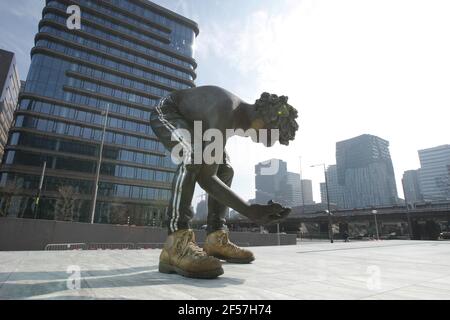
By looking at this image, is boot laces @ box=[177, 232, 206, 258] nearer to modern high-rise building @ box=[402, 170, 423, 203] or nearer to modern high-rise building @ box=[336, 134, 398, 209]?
modern high-rise building @ box=[336, 134, 398, 209]

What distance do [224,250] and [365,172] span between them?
423 ft

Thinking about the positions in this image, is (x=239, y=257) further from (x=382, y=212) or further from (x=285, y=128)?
(x=382, y=212)

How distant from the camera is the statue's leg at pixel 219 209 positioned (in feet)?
12.2

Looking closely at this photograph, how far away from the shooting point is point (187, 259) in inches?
93.2

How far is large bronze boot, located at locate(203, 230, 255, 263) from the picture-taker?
3.55m

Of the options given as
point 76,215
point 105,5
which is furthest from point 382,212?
point 105,5

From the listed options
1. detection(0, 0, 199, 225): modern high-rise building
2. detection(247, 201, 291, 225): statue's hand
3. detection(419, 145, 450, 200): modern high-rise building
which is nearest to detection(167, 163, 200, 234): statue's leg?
detection(247, 201, 291, 225): statue's hand

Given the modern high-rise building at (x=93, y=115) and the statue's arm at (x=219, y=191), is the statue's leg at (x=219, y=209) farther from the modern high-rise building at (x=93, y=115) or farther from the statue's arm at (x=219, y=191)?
the modern high-rise building at (x=93, y=115)

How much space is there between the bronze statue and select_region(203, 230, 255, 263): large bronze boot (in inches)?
0.5

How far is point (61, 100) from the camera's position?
55.5m

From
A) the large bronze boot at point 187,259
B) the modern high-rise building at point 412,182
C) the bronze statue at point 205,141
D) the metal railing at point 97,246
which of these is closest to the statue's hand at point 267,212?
the bronze statue at point 205,141

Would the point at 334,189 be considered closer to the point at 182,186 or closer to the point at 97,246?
the point at 97,246

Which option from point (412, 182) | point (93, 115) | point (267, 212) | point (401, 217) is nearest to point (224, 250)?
point (267, 212)
